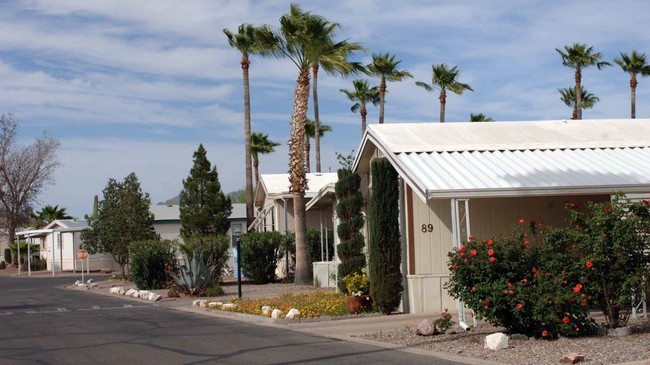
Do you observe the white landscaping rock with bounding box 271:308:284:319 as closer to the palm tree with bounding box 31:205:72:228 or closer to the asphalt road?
the asphalt road

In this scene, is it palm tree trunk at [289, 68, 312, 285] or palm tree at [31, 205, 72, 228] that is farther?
palm tree at [31, 205, 72, 228]

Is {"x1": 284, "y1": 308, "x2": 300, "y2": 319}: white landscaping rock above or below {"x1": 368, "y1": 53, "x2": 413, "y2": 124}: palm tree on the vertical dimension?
below

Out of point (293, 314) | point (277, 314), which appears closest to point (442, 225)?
point (293, 314)

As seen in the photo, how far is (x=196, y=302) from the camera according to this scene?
23328mm

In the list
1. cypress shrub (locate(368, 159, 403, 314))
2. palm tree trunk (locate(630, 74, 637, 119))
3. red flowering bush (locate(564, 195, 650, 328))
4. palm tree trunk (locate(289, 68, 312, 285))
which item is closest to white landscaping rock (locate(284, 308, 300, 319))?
cypress shrub (locate(368, 159, 403, 314))

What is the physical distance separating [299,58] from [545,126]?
999cm

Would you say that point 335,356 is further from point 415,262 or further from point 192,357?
point 415,262

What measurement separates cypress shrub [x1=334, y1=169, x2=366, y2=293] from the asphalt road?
3981 mm

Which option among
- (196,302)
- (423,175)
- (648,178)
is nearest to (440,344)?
(423,175)

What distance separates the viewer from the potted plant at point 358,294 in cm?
1842

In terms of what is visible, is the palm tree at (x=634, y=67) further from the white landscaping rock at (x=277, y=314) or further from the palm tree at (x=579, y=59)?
the white landscaping rock at (x=277, y=314)

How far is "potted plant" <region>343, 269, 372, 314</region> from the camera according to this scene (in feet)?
60.4

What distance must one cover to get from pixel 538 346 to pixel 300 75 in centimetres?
1782

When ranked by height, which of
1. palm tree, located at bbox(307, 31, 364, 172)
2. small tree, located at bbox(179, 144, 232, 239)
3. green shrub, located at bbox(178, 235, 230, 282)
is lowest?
green shrub, located at bbox(178, 235, 230, 282)
